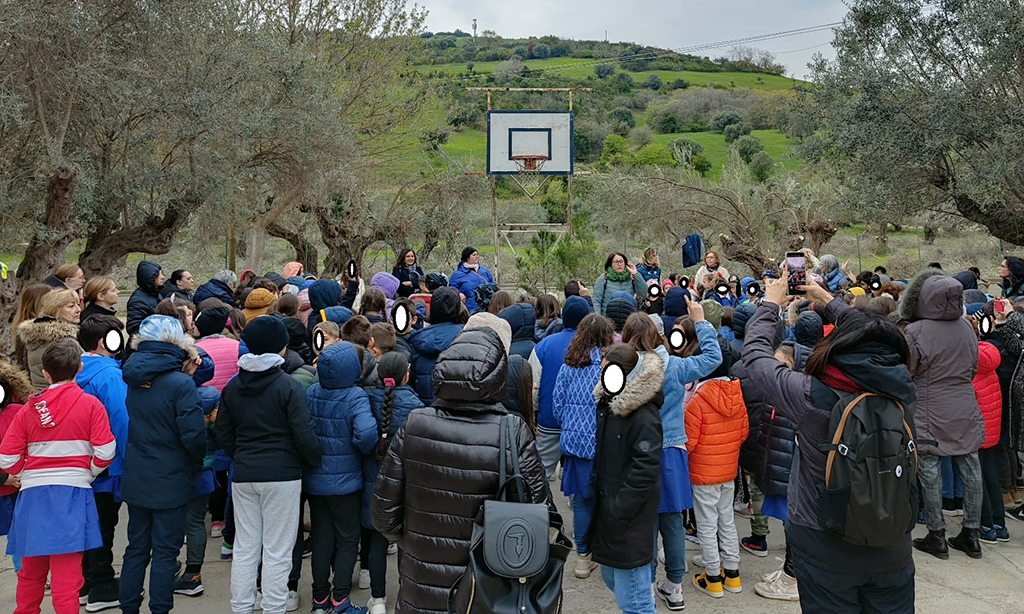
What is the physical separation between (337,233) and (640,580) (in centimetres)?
1729

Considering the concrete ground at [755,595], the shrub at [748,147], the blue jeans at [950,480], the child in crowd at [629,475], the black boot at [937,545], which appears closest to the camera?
the child in crowd at [629,475]

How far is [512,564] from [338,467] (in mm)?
1784

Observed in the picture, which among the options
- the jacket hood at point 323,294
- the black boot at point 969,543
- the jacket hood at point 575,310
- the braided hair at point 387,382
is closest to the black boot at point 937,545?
the black boot at point 969,543

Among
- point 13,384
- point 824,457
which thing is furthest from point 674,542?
point 13,384

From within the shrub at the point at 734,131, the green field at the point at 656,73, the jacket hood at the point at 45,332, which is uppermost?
the green field at the point at 656,73

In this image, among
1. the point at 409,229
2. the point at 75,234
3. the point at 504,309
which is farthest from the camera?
the point at 409,229

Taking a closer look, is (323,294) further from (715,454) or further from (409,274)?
(409,274)

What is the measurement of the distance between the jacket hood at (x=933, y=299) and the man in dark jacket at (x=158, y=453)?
14.6ft

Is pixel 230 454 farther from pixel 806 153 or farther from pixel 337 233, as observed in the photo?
pixel 337 233

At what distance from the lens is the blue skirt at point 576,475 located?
4082mm

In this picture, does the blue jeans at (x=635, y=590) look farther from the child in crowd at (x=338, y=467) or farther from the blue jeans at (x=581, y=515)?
the child in crowd at (x=338, y=467)

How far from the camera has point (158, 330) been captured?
375cm

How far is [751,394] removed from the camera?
4465 mm

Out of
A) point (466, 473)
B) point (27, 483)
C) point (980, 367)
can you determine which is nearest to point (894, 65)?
point (980, 367)
